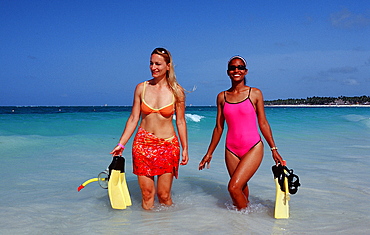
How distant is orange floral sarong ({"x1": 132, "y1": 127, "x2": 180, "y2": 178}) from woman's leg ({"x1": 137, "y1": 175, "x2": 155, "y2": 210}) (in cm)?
8

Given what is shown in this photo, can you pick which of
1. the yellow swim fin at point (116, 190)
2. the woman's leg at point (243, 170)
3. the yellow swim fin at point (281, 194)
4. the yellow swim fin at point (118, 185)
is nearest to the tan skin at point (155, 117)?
the yellow swim fin at point (118, 185)

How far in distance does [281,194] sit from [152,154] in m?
1.70

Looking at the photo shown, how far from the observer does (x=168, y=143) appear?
457cm

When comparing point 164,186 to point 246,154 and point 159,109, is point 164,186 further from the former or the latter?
point 246,154

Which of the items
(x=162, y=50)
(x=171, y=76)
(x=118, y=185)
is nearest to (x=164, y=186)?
(x=118, y=185)

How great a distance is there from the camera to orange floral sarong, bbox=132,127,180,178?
14.8ft

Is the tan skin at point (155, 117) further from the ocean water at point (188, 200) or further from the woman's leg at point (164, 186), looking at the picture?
the ocean water at point (188, 200)

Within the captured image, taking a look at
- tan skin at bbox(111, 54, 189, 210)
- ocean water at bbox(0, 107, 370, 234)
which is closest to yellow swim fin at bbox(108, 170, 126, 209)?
ocean water at bbox(0, 107, 370, 234)

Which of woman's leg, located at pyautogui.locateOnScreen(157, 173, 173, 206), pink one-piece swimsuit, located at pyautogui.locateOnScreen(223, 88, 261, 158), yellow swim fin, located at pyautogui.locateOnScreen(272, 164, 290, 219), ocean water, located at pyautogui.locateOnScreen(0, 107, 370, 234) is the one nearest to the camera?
ocean water, located at pyautogui.locateOnScreen(0, 107, 370, 234)

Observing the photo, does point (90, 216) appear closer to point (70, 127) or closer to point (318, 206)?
point (318, 206)

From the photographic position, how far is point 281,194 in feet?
14.1

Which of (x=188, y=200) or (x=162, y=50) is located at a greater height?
(x=162, y=50)

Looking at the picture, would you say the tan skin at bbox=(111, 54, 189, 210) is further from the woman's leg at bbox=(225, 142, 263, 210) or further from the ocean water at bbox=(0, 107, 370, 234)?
the woman's leg at bbox=(225, 142, 263, 210)

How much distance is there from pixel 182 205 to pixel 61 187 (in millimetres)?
2443
